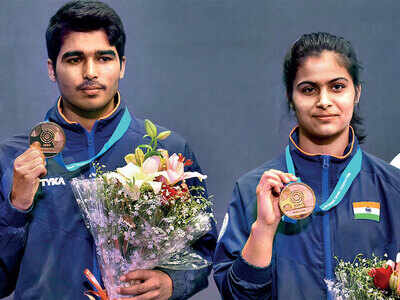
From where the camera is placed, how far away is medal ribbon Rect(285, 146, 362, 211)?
7.75 feet

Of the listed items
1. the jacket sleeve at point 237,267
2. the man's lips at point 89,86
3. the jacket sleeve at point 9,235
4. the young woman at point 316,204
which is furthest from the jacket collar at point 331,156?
the jacket sleeve at point 9,235

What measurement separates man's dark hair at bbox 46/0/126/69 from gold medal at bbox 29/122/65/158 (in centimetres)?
38

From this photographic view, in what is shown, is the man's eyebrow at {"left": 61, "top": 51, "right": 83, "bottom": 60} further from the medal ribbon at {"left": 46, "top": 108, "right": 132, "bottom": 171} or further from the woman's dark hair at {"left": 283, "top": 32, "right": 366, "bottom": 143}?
the woman's dark hair at {"left": 283, "top": 32, "right": 366, "bottom": 143}

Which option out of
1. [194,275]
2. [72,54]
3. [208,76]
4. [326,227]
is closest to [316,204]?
[326,227]

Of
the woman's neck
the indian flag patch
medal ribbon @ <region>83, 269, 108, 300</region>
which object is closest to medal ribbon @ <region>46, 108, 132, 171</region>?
medal ribbon @ <region>83, 269, 108, 300</region>

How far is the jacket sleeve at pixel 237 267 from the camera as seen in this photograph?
228 cm

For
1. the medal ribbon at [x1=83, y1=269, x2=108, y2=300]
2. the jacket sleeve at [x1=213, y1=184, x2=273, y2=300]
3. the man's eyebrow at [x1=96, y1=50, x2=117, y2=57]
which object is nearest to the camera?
the jacket sleeve at [x1=213, y1=184, x2=273, y2=300]

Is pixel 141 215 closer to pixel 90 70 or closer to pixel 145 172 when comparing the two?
pixel 145 172

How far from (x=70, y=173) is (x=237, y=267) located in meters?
0.84

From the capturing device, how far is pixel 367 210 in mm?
2377

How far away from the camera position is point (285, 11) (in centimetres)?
353

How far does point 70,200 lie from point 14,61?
138 cm

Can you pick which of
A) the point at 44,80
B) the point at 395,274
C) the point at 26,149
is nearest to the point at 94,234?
the point at 26,149

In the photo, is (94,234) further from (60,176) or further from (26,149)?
(26,149)
